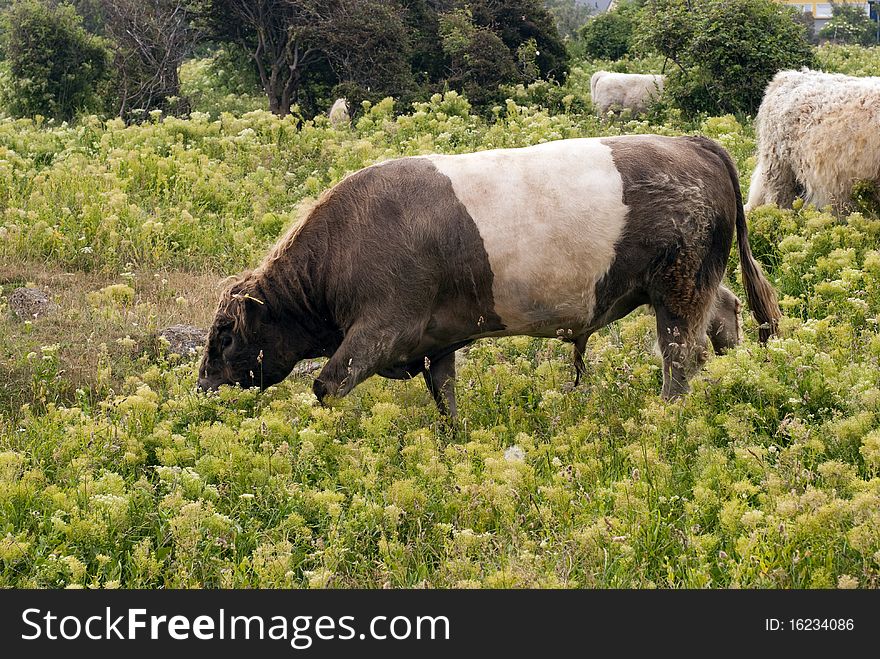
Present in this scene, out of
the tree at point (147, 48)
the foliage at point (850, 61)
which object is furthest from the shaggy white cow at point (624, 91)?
the tree at point (147, 48)

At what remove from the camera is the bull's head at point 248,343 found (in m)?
6.95

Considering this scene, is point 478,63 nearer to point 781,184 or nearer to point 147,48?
point 147,48

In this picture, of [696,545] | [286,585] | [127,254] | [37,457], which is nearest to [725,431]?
[696,545]

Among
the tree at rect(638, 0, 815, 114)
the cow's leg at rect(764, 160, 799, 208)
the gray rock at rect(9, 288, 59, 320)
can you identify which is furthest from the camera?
the tree at rect(638, 0, 815, 114)

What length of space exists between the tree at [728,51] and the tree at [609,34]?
12004 mm

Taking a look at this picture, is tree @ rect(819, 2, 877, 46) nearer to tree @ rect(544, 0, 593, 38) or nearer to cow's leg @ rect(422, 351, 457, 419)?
tree @ rect(544, 0, 593, 38)

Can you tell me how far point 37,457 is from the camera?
20.0 feet

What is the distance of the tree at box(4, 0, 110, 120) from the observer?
19.2m

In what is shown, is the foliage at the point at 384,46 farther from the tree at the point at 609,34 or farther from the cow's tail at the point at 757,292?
the cow's tail at the point at 757,292

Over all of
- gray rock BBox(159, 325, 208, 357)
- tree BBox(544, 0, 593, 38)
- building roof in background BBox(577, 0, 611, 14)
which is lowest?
building roof in background BBox(577, 0, 611, 14)

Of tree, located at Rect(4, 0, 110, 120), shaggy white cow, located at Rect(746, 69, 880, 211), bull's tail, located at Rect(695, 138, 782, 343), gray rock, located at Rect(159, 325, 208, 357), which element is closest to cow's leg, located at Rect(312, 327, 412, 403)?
gray rock, located at Rect(159, 325, 208, 357)

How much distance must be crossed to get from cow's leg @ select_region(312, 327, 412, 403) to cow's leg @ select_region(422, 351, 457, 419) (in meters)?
0.55

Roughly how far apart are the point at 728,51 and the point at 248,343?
12.3m

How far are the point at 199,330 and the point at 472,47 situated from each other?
1254 cm
